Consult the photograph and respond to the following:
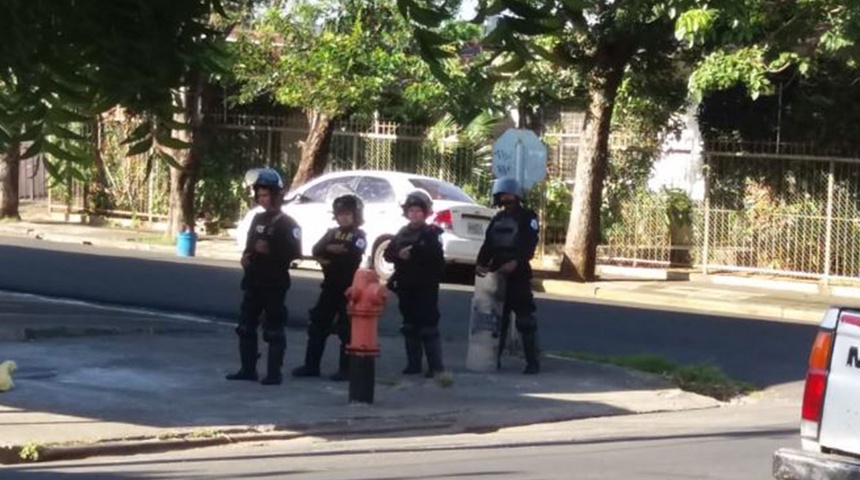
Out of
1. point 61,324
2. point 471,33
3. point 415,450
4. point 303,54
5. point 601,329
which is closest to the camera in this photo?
point 471,33

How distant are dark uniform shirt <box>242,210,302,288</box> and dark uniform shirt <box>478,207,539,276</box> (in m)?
2.12

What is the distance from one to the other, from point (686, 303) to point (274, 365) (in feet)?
36.0

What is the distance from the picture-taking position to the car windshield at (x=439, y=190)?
2289cm

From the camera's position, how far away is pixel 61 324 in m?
15.5

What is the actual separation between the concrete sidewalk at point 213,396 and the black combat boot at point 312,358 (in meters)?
0.11

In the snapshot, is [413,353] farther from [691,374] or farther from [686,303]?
[686,303]

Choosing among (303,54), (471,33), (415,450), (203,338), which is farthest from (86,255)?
(471,33)

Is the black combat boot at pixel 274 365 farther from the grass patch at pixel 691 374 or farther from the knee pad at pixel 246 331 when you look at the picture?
the grass patch at pixel 691 374

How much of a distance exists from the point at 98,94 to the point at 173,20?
0.28m

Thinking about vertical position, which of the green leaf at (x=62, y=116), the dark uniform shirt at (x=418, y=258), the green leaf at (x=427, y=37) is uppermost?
the green leaf at (x=427, y=37)

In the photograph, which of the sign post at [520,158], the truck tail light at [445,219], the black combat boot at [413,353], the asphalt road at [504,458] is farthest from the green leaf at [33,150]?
the truck tail light at [445,219]

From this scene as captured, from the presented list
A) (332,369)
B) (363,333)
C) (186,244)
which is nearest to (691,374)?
(332,369)

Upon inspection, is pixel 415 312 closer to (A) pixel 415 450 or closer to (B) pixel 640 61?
(A) pixel 415 450

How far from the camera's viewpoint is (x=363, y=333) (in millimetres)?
12234
